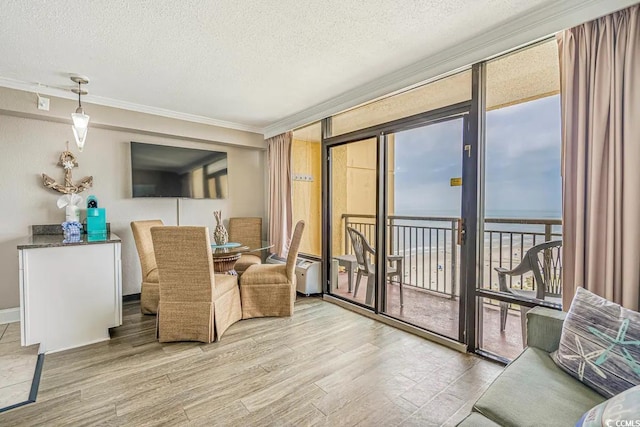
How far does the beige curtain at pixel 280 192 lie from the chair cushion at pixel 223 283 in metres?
1.39

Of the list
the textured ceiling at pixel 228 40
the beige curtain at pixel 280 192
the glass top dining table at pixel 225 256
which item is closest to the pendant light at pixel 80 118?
the textured ceiling at pixel 228 40

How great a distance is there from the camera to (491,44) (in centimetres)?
218

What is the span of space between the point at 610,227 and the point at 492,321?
4.18 feet

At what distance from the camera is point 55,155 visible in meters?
3.37

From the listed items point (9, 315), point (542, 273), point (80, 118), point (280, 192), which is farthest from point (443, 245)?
point (9, 315)

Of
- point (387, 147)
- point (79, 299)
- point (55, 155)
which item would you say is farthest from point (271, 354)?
point (55, 155)

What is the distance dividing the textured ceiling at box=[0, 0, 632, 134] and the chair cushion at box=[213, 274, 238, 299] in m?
2.03

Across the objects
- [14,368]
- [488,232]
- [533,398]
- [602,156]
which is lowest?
[14,368]

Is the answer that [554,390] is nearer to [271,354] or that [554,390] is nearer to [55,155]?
[271,354]

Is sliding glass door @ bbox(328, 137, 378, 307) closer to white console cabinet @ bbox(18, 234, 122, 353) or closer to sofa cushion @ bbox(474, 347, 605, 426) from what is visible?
sofa cushion @ bbox(474, 347, 605, 426)

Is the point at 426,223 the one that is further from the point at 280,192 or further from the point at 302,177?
the point at 280,192

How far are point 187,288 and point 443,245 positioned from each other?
308 centimetres

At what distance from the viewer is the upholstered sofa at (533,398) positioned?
1081 mm

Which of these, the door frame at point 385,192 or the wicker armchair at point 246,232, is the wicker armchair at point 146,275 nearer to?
the wicker armchair at point 246,232
